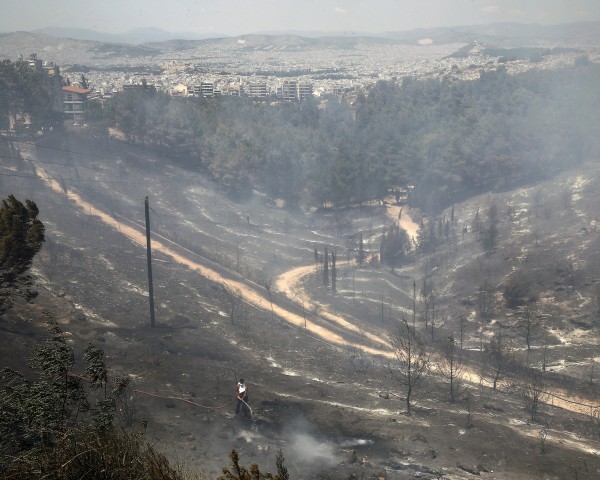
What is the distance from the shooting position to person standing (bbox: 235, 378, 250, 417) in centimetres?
2233

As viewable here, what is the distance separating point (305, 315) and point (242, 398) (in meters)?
22.4

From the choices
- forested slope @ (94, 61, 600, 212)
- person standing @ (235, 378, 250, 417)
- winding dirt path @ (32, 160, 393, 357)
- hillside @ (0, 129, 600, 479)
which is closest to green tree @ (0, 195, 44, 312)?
hillside @ (0, 129, 600, 479)

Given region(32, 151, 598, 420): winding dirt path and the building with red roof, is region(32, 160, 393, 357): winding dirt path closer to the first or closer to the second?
region(32, 151, 598, 420): winding dirt path

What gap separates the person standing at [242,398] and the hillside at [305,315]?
566mm

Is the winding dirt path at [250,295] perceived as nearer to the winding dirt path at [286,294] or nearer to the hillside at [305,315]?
the winding dirt path at [286,294]

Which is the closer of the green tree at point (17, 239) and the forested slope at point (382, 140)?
the green tree at point (17, 239)

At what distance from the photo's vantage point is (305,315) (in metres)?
44.5

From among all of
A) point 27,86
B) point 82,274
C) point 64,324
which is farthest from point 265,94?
point 64,324

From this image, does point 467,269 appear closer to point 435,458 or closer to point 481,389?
point 481,389

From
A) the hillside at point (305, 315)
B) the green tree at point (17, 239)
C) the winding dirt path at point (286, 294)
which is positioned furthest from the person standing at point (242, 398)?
the winding dirt path at point (286, 294)

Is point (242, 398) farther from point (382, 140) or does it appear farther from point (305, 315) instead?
point (382, 140)

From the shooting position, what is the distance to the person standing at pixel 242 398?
73.3 feet

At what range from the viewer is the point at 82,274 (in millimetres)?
41031

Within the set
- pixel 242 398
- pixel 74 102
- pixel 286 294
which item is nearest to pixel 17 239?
pixel 242 398
